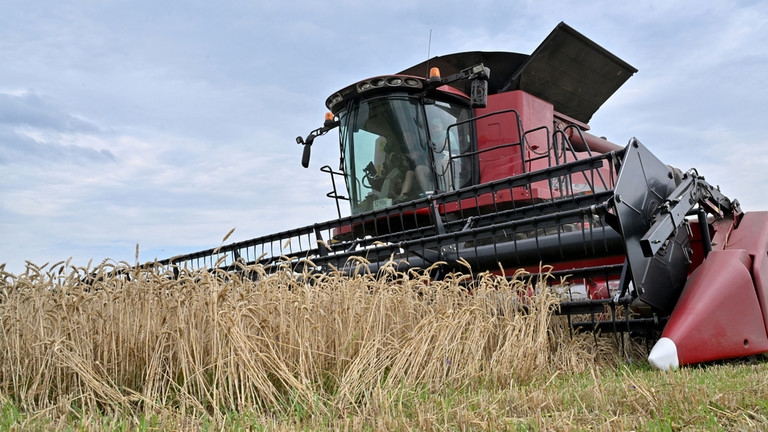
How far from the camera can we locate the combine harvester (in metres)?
3.13

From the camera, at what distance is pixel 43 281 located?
114 inches

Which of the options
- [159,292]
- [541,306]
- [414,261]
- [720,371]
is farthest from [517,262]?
[159,292]

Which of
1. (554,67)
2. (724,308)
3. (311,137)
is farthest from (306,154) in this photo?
(724,308)

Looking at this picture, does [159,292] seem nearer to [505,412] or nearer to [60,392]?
A: [60,392]

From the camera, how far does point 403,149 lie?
5801mm

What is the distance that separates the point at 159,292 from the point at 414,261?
7.17 ft

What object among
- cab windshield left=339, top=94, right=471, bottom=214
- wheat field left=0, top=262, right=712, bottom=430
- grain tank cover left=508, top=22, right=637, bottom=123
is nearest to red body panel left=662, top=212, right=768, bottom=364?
wheat field left=0, top=262, right=712, bottom=430

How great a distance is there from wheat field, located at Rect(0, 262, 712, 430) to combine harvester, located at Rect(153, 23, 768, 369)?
300mm

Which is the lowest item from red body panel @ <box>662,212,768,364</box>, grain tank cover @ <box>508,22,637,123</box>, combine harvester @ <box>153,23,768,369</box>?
red body panel @ <box>662,212,768,364</box>

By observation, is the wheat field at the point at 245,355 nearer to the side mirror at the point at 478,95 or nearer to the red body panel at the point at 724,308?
the red body panel at the point at 724,308

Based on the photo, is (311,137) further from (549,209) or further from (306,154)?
(549,209)

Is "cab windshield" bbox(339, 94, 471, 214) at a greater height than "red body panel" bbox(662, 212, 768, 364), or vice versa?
"cab windshield" bbox(339, 94, 471, 214)

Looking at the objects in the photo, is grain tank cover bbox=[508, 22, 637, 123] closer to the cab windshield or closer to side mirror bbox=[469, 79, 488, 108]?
the cab windshield

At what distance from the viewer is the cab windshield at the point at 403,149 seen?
5.75 m
